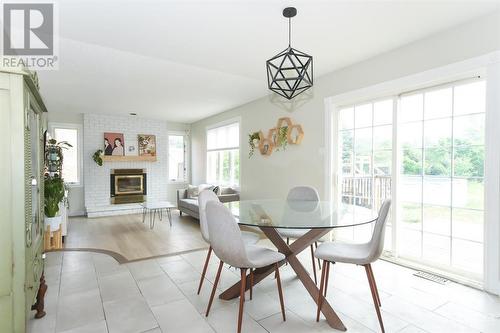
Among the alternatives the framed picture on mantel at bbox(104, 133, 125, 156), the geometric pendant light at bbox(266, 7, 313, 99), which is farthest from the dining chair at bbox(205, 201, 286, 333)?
the framed picture on mantel at bbox(104, 133, 125, 156)

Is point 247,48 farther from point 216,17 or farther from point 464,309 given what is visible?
point 464,309

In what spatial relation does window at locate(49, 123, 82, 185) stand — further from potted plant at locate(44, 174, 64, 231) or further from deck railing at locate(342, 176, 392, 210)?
deck railing at locate(342, 176, 392, 210)

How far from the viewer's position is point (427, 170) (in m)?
3.00

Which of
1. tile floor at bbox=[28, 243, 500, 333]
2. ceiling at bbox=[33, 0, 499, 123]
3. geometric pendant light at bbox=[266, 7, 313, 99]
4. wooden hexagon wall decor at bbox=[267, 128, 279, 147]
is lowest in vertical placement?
tile floor at bbox=[28, 243, 500, 333]

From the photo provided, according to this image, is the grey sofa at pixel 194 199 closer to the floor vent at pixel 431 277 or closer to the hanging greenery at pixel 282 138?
the hanging greenery at pixel 282 138

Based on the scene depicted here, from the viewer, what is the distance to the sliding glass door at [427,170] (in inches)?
104

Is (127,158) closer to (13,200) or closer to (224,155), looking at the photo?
(224,155)

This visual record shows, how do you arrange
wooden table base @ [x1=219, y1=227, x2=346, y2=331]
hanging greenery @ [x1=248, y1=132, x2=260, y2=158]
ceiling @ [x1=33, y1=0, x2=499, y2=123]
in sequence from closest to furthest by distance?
wooden table base @ [x1=219, y1=227, x2=346, y2=331] < ceiling @ [x1=33, y1=0, x2=499, y2=123] < hanging greenery @ [x1=248, y1=132, x2=260, y2=158]

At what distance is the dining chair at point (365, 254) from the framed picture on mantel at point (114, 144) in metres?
→ 6.28

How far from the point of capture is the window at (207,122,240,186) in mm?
6242

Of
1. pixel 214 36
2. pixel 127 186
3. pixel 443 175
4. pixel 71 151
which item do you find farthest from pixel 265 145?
pixel 71 151

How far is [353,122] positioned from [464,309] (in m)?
2.36

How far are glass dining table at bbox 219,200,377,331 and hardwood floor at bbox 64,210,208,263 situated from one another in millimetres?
1701

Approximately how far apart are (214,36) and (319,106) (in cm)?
189
